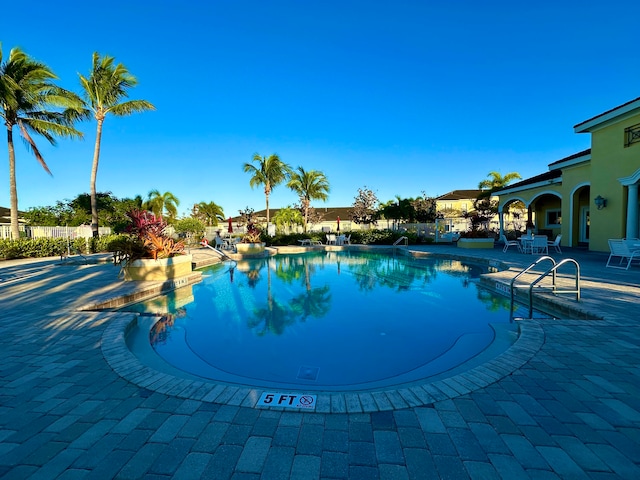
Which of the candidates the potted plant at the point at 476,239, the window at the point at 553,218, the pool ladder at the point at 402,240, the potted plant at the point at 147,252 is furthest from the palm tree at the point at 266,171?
the window at the point at 553,218

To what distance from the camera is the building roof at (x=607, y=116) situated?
10.9 meters

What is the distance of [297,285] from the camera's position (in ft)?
29.5

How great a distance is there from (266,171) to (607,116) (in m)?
20.4

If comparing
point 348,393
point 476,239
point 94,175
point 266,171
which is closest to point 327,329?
point 348,393

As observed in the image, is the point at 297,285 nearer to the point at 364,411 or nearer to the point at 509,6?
the point at 364,411

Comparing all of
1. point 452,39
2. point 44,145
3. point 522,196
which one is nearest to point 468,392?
point 452,39

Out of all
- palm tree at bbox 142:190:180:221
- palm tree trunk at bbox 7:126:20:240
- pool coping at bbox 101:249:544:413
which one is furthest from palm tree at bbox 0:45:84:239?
pool coping at bbox 101:249:544:413

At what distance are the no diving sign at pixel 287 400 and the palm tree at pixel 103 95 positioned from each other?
61.7ft

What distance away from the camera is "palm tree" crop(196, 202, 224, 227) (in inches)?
1370

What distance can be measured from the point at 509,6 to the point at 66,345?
53.6 ft

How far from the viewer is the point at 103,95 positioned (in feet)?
56.5

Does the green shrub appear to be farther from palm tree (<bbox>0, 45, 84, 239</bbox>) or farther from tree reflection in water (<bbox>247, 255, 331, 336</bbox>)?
tree reflection in water (<bbox>247, 255, 331, 336</bbox>)

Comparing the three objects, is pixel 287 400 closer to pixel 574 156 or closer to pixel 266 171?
pixel 574 156

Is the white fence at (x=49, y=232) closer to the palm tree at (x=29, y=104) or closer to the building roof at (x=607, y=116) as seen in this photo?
the palm tree at (x=29, y=104)
